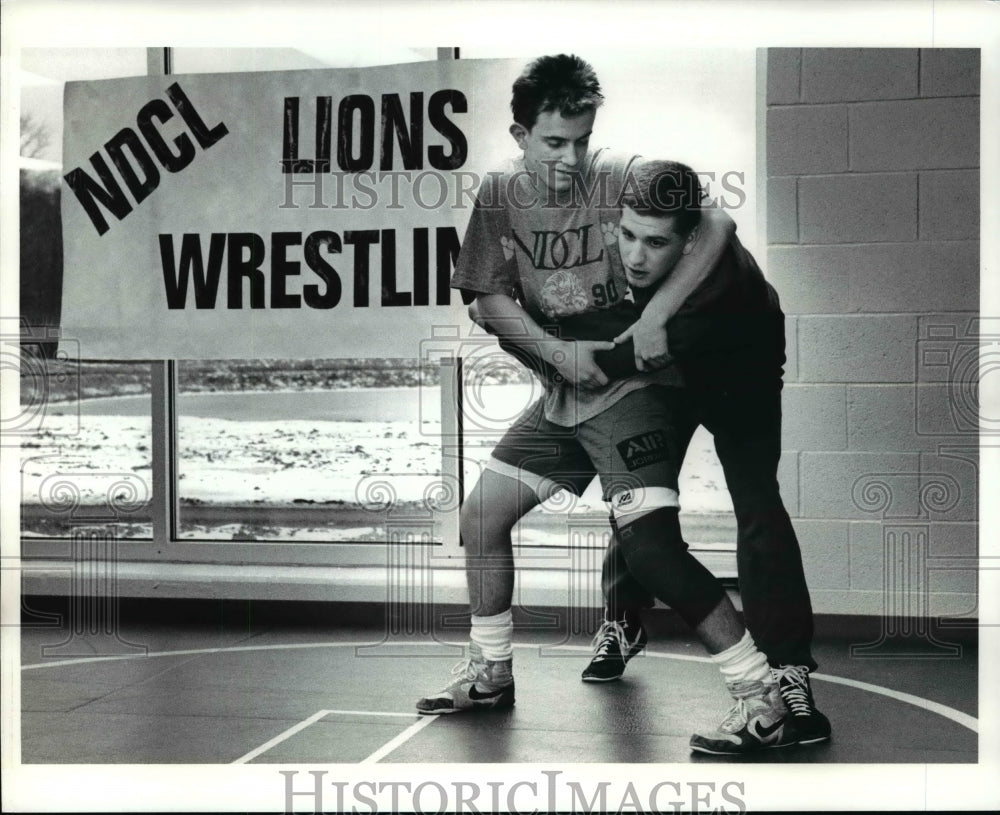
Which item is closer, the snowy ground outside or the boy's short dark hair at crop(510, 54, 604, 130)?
the boy's short dark hair at crop(510, 54, 604, 130)

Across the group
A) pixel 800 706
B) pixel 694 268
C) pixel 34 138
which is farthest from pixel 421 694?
pixel 34 138

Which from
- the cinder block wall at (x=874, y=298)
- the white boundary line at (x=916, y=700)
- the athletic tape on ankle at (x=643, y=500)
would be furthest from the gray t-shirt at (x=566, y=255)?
the white boundary line at (x=916, y=700)

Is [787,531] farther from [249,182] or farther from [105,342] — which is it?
[105,342]

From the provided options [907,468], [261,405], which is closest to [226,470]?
[261,405]

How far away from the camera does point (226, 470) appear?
4316 mm

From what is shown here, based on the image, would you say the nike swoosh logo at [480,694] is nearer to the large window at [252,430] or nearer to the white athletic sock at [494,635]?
the white athletic sock at [494,635]

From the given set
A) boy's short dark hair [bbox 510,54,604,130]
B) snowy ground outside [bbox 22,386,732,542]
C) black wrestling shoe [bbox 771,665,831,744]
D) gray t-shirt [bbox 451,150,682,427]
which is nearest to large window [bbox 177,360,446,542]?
snowy ground outside [bbox 22,386,732,542]

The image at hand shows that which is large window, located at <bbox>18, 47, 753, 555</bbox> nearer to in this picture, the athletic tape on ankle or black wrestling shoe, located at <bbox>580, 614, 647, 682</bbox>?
the athletic tape on ankle

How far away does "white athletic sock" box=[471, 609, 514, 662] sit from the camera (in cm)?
323

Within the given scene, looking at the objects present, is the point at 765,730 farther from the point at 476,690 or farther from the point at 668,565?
the point at 476,690

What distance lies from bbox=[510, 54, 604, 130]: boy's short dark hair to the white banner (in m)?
0.06

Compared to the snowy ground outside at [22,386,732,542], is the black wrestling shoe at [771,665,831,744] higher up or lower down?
lower down

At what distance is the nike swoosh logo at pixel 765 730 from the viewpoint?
2988 millimetres

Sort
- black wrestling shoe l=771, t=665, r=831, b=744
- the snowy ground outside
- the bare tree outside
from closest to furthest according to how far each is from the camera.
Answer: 1. black wrestling shoe l=771, t=665, r=831, b=744
2. the bare tree outside
3. the snowy ground outside
